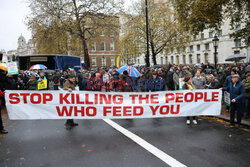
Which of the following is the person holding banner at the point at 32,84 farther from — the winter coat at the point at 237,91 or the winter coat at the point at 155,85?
the winter coat at the point at 237,91

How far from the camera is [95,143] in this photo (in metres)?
5.71

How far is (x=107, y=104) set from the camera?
6.68 metres

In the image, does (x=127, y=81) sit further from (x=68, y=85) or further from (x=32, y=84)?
(x=32, y=84)

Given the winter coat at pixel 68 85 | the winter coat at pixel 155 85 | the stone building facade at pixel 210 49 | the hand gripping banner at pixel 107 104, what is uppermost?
the stone building facade at pixel 210 49

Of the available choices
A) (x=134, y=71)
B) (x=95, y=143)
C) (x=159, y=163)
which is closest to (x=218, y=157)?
(x=159, y=163)

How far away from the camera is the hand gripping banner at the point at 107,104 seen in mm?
6426

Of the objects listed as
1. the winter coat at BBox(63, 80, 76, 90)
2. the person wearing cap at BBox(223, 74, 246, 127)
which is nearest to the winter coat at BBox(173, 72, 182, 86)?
the person wearing cap at BBox(223, 74, 246, 127)

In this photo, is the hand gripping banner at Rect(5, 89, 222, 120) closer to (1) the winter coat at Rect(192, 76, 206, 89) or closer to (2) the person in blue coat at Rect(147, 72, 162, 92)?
(1) the winter coat at Rect(192, 76, 206, 89)

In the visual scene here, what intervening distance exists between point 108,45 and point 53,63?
46174 millimetres

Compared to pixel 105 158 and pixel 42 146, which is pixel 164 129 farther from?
pixel 42 146

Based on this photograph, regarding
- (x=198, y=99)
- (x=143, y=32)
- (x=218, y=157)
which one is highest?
(x=143, y=32)

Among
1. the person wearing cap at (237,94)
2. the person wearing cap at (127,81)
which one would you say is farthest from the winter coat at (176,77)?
the person wearing cap at (237,94)

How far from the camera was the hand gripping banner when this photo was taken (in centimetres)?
643

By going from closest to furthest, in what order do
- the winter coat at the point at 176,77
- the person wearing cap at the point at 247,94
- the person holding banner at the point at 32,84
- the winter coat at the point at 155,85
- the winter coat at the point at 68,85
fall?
the winter coat at the point at 68,85
the person wearing cap at the point at 247,94
the winter coat at the point at 155,85
the person holding banner at the point at 32,84
the winter coat at the point at 176,77
